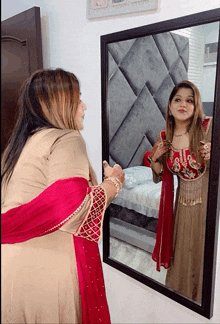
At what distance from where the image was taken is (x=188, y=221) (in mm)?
1285

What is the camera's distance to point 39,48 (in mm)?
1749

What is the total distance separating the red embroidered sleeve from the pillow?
0.40m

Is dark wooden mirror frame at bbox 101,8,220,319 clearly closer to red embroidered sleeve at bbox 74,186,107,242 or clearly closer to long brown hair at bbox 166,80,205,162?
long brown hair at bbox 166,80,205,162

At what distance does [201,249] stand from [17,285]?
75cm

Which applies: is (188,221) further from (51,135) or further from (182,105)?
(51,135)

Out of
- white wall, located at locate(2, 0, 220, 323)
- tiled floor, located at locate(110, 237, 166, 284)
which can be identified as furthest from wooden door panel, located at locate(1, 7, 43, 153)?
tiled floor, located at locate(110, 237, 166, 284)

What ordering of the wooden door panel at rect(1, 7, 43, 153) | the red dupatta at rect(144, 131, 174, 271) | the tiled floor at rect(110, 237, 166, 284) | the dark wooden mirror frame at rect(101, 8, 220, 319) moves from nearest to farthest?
1. the dark wooden mirror frame at rect(101, 8, 220, 319)
2. the red dupatta at rect(144, 131, 174, 271)
3. the tiled floor at rect(110, 237, 166, 284)
4. the wooden door panel at rect(1, 7, 43, 153)

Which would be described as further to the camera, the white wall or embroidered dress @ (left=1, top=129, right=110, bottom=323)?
the white wall

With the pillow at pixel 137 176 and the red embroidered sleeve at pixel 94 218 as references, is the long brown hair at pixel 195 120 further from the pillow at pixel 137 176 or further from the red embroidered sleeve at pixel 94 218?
the red embroidered sleeve at pixel 94 218

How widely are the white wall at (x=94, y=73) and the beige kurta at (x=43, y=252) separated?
0.57 metres

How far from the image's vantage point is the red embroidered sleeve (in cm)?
102

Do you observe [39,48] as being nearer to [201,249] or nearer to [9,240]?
[9,240]

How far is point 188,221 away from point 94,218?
1.53 ft

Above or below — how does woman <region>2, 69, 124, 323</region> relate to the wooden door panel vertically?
below
